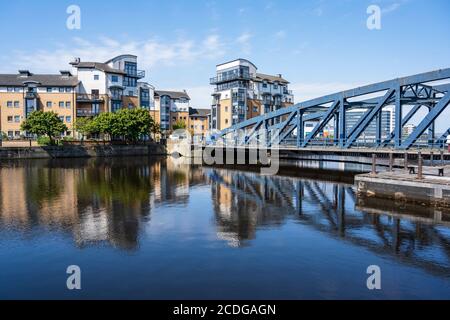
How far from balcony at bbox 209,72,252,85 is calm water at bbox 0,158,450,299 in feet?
203

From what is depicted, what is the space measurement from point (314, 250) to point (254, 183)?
73.9 feet

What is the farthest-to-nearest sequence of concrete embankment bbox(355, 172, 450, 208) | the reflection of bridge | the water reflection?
concrete embankment bbox(355, 172, 450, 208) → the water reflection → the reflection of bridge

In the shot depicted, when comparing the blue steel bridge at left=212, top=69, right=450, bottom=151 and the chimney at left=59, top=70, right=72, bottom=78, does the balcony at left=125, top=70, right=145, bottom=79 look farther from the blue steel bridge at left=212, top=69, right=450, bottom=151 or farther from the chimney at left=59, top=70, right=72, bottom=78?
the blue steel bridge at left=212, top=69, right=450, bottom=151

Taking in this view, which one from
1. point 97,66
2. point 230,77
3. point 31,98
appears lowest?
point 31,98

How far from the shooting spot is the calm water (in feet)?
40.2

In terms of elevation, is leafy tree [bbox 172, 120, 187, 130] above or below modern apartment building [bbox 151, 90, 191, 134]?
below

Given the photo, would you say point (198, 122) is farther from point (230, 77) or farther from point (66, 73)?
point (66, 73)

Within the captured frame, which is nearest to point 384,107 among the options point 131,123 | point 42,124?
point 131,123

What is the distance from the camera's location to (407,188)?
25594 mm

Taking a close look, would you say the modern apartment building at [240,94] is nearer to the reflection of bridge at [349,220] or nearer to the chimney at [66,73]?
the chimney at [66,73]

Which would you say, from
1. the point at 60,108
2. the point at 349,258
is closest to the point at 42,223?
the point at 349,258

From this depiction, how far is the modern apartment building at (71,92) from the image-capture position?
242 feet

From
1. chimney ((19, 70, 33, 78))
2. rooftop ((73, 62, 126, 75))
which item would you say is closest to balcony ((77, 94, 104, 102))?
rooftop ((73, 62, 126, 75))

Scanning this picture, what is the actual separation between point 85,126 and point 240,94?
118 ft
